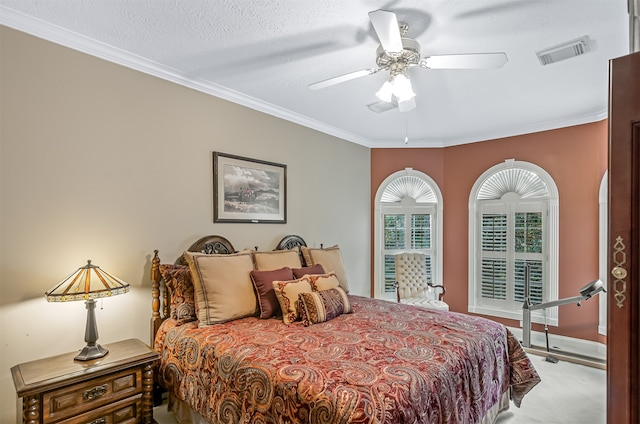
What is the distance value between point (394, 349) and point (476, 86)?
98.7 inches

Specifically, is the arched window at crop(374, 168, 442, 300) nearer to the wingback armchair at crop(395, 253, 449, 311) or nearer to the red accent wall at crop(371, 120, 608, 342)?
the red accent wall at crop(371, 120, 608, 342)

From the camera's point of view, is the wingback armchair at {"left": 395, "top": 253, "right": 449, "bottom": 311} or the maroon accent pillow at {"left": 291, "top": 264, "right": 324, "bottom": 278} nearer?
the maroon accent pillow at {"left": 291, "top": 264, "right": 324, "bottom": 278}

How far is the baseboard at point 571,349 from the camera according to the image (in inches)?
146

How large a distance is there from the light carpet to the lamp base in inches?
28.8

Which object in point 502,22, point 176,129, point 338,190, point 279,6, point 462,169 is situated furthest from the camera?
point 462,169

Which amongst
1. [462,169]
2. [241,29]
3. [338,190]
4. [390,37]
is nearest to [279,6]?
[241,29]

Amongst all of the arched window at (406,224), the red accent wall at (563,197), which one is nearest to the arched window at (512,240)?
the red accent wall at (563,197)

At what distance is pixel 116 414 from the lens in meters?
2.18

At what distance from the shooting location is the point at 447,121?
4250 mm

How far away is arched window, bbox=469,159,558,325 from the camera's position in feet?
14.2

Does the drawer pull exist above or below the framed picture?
below

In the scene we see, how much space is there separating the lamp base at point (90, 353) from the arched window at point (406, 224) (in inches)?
146

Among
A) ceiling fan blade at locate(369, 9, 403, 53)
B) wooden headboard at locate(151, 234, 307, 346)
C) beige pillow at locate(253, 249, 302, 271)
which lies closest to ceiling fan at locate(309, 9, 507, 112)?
ceiling fan blade at locate(369, 9, 403, 53)

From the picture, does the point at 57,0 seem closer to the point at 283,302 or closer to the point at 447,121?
the point at 283,302
